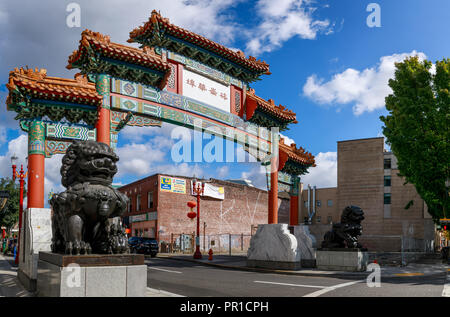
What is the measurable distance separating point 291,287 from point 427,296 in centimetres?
340

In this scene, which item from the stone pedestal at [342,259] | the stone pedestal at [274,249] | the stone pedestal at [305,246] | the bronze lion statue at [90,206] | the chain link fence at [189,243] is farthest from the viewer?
the chain link fence at [189,243]

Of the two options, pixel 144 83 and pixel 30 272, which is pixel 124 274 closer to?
pixel 30 272

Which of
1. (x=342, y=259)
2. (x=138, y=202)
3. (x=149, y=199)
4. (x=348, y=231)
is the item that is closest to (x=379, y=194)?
(x=149, y=199)

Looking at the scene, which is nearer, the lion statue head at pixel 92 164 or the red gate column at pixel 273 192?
the lion statue head at pixel 92 164

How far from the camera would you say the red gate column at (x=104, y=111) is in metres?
12.6

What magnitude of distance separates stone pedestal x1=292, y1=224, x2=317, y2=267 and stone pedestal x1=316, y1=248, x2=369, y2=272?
73 cm

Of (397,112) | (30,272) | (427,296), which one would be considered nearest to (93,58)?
(30,272)

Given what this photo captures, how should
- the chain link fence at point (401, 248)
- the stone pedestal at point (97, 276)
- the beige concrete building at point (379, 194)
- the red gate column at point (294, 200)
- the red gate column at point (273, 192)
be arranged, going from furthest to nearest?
the beige concrete building at point (379, 194), the red gate column at point (294, 200), the chain link fence at point (401, 248), the red gate column at point (273, 192), the stone pedestal at point (97, 276)

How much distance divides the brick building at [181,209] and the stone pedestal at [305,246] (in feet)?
55.6

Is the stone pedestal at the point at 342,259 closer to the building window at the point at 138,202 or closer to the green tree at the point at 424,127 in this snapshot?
the green tree at the point at 424,127

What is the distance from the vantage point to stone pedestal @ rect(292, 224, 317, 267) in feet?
55.4

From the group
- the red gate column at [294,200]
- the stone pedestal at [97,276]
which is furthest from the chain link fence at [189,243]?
the stone pedestal at [97,276]

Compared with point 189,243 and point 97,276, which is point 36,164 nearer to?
point 97,276

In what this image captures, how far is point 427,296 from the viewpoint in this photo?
30.1 feet
